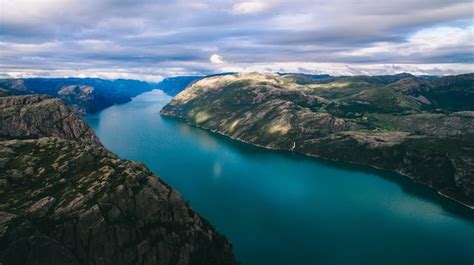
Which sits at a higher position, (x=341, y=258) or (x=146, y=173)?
(x=146, y=173)

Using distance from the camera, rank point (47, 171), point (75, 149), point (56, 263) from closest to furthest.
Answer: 1. point (56, 263)
2. point (47, 171)
3. point (75, 149)

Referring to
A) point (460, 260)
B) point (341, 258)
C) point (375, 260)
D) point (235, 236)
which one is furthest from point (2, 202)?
point (460, 260)

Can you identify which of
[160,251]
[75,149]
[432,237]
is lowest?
[432,237]

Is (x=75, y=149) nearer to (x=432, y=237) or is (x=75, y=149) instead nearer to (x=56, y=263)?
(x=56, y=263)

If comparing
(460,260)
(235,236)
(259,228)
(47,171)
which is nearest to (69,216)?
(47,171)

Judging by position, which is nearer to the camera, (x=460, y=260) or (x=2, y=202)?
(x=2, y=202)

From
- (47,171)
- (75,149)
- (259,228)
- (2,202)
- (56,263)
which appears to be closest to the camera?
(56,263)
